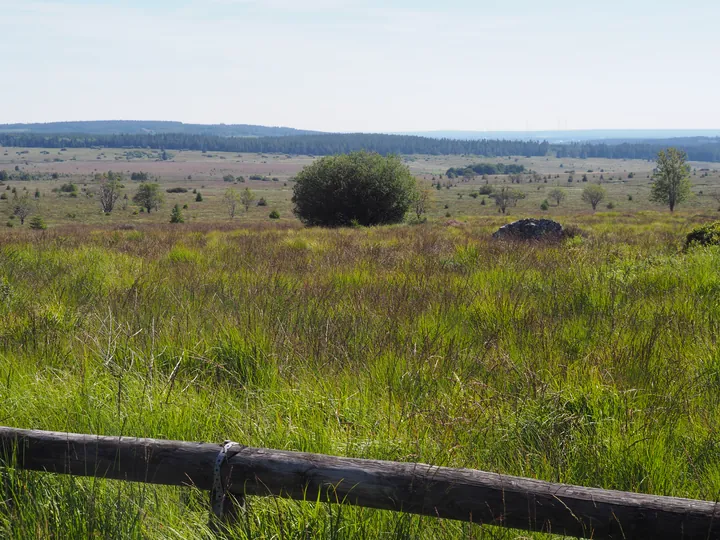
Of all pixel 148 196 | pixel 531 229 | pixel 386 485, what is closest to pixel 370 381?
pixel 386 485

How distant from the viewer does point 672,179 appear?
70812 millimetres

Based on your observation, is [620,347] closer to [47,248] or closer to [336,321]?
[336,321]

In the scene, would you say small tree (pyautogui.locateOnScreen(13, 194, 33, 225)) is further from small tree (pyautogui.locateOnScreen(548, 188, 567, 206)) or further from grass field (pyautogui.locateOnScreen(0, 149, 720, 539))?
small tree (pyautogui.locateOnScreen(548, 188, 567, 206))

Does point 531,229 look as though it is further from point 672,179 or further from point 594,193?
point 594,193

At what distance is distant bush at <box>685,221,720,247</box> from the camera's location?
9.95 meters

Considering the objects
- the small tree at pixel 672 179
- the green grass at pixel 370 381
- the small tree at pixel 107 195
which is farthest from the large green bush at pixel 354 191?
the small tree at pixel 107 195

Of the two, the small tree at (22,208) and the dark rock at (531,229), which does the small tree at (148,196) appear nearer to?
the small tree at (22,208)

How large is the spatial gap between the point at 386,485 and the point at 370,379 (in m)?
1.47

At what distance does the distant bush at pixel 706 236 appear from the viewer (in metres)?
9.95

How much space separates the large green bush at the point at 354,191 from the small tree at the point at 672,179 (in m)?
46.8

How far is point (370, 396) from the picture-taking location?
11.3 feet

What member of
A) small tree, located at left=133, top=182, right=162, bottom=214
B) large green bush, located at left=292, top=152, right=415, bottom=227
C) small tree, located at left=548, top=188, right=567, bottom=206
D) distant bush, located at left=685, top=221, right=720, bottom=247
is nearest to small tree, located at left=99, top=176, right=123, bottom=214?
small tree, located at left=133, top=182, right=162, bottom=214

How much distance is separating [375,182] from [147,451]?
36787 mm

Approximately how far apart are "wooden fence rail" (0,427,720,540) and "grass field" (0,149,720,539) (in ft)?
0.37
